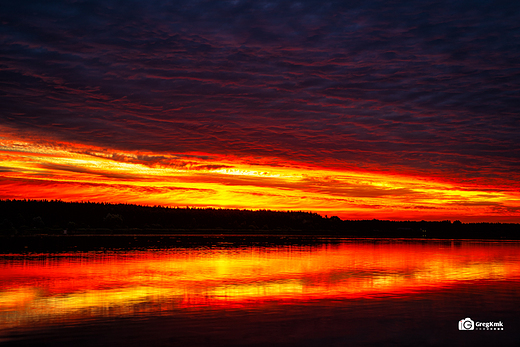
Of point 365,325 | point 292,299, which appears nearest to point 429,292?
point 292,299

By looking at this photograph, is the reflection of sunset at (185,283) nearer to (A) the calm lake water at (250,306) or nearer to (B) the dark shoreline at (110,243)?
(A) the calm lake water at (250,306)

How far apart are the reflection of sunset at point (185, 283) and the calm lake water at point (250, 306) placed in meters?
0.07

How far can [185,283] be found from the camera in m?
29.2

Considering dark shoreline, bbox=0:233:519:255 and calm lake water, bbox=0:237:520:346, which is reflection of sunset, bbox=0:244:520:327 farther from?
dark shoreline, bbox=0:233:519:255

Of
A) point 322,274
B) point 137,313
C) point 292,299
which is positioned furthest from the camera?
point 322,274

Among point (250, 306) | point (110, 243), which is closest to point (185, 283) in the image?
point (250, 306)

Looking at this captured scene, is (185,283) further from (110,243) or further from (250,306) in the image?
(110,243)

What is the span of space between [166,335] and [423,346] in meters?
8.53

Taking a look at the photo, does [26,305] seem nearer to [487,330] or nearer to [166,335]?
[166,335]

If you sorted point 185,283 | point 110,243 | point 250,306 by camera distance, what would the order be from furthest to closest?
point 110,243, point 185,283, point 250,306

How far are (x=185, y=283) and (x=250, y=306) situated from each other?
28.5 ft

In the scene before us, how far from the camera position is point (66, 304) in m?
21.3

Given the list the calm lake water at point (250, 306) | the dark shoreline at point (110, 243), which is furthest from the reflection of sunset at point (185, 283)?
the dark shoreline at point (110, 243)

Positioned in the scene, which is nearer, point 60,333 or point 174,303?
point 60,333
